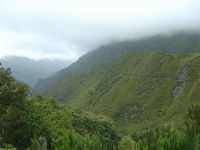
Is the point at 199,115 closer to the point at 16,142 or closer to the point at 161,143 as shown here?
the point at 16,142

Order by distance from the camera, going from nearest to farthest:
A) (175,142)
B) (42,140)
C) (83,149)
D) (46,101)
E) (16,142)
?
(175,142) < (83,149) < (42,140) < (16,142) < (46,101)

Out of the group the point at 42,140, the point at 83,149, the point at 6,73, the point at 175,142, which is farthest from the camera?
the point at 6,73

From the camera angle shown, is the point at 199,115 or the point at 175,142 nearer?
the point at 175,142

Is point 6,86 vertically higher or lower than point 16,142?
higher

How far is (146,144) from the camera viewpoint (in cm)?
4734

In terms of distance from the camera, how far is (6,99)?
3669 inches

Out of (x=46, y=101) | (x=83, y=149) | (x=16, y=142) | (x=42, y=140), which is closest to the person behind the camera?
(x=83, y=149)

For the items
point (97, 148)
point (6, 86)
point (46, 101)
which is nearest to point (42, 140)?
point (6, 86)

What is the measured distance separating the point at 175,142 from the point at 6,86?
53.9 m

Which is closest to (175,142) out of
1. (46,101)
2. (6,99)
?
(6,99)

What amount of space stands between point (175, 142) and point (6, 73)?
58453mm

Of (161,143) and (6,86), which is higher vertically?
(6,86)

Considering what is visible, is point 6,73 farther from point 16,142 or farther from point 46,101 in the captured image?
point 46,101

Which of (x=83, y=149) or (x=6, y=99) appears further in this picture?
(x=6, y=99)
